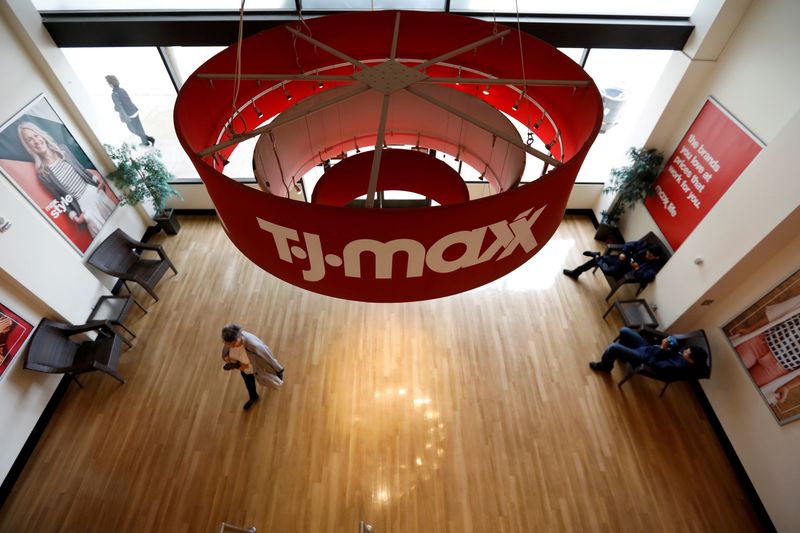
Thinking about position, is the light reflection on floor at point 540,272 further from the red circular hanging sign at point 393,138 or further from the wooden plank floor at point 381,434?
the red circular hanging sign at point 393,138

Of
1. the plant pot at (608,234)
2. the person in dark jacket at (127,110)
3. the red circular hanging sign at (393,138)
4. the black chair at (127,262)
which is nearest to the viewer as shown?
the red circular hanging sign at (393,138)

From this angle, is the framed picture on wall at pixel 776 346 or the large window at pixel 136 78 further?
the large window at pixel 136 78

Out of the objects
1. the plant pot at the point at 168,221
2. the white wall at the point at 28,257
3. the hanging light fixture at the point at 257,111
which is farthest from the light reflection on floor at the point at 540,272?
the white wall at the point at 28,257

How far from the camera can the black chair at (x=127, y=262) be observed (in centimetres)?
582

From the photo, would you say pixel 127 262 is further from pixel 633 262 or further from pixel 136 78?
pixel 633 262

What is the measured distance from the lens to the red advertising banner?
4941mm

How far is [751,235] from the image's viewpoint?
4.36m

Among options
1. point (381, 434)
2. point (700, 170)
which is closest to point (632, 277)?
point (700, 170)

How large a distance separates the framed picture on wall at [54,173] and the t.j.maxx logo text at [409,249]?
5.11 meters

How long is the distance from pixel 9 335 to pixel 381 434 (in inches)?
164

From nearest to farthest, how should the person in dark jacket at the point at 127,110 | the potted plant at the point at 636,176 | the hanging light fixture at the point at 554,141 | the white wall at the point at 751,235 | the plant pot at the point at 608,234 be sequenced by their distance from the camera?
the hanging light fixture at the point at 554,141, the white wall at the point at 751,235, the potted plant at the point at 636,176, the person in dark jacket at the point at 127,110, the plant pot at the point at 608,234

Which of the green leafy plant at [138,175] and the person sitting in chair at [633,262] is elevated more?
the green leafy plant at [138,175]

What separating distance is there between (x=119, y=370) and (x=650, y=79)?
8.47m

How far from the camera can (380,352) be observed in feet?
18.7
